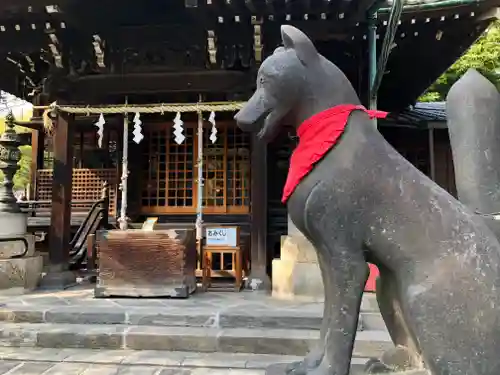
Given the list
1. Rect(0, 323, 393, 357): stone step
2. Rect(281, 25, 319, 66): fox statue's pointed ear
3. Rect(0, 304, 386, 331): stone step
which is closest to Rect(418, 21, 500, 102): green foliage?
Rect(0, 304, 386, 331): stone step

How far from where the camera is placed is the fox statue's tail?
85.4 inches

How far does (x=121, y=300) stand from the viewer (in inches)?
236

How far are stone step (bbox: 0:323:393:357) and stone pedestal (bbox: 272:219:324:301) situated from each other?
118cm

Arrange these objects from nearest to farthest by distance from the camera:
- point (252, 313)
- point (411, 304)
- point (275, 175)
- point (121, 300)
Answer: point (411, 304), point (252, 313), point (121, 300), point (275, 175)

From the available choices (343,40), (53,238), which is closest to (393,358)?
(343,40)

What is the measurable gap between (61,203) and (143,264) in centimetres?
215

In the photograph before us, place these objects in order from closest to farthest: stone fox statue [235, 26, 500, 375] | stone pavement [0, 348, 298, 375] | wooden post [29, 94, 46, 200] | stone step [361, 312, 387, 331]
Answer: stone fox statue [235, 26, 500, 375] → stone pavement [0, 348, 298, 375] → stone step [361, 312, 387, 331] → wooden post [29, 94, 46, 200]

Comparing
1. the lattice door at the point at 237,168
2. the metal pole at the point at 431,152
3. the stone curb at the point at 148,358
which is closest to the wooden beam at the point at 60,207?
the stone curb at the point at 148,358

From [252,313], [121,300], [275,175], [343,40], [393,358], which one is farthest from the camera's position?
[275,175]

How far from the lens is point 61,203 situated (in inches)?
287

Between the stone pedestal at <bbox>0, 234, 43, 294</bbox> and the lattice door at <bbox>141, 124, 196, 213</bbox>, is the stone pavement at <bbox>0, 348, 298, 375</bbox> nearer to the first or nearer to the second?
the stone pedestal at <bbox>0, 234, 43, 294</bbox>

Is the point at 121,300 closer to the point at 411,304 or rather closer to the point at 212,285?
the point at 212,285

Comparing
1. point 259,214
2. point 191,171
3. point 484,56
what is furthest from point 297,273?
point 484,56

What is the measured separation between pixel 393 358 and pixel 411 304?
1.50 ft
